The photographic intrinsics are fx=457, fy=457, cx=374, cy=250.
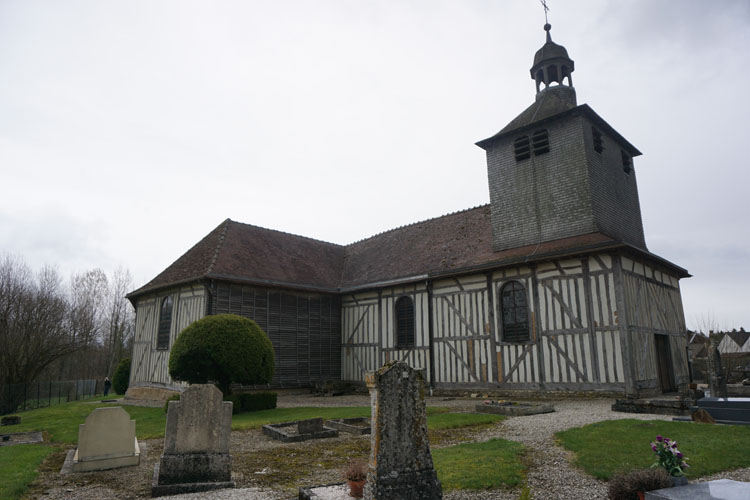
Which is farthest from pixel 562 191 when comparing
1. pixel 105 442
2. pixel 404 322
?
pixel 105 442

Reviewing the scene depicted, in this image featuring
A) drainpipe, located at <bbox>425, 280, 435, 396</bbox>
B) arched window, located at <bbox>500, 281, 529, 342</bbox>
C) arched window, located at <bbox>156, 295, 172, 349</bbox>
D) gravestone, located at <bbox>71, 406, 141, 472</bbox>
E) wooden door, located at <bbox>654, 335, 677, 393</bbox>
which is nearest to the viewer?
gravestone, located at <bbox>71, 406, 141, 472</bbox>

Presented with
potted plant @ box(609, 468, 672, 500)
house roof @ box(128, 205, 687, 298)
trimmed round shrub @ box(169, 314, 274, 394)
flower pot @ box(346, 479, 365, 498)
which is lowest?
flower pot @ box(346, 479, 365, 498)

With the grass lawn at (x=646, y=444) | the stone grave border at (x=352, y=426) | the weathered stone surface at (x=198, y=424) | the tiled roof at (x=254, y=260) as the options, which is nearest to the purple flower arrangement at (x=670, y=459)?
the grass lawn at (x=646, y=444)

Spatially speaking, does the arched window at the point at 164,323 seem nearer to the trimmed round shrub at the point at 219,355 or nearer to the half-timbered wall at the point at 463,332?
the trimmed round shrub at the point at 219,355

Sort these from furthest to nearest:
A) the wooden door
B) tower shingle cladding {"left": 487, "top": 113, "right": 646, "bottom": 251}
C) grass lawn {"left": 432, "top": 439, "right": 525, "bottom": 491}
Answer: tower shingle cladding {"left": 487, "top": 113, "right": 646, "bottom": 251}
the wooden door
grass lawn {"left": 432, "top": 439, "right": 525, "bottom": 491}

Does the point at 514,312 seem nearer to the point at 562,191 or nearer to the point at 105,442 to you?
the point at 562,191

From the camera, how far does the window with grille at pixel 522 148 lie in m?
18.1

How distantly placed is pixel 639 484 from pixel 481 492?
5.12ft

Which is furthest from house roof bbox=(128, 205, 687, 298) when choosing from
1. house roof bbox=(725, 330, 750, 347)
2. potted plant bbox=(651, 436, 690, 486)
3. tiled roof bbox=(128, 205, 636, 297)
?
house roof bbox=(725, 330, 750, 347)

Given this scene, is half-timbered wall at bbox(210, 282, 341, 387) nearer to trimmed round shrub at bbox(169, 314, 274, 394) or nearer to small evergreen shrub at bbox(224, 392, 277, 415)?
trimmed round shrub at bbox(169, 314, 274, 394)

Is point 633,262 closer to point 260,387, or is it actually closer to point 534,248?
point 534,248

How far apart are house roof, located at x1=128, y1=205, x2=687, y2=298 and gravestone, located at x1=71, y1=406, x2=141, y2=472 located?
1035cm

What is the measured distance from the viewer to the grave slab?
3.67 metres

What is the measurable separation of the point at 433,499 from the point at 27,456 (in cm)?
733
